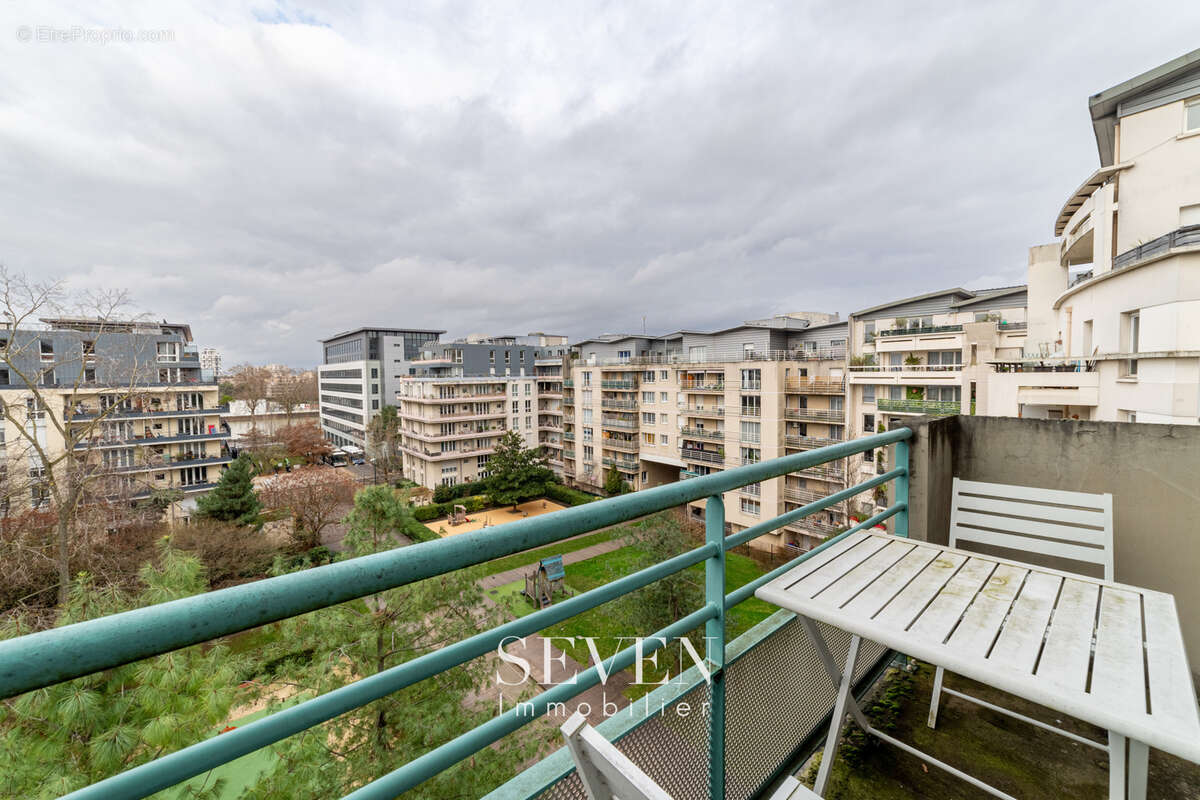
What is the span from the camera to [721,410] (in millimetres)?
24750

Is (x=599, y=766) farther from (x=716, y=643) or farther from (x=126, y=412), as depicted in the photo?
(x=126, y=412)

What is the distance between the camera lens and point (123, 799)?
1.95 feet

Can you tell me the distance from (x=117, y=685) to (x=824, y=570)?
677 cm

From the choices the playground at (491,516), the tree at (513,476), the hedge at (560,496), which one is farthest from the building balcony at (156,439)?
the hedge at (560,496)

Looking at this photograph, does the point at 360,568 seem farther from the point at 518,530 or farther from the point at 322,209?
the point at 322,209

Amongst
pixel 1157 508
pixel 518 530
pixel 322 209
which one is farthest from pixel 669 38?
pixel 322 209

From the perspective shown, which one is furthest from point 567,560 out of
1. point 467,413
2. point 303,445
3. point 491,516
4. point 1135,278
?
point 303,445

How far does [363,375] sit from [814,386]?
44410 millimetres

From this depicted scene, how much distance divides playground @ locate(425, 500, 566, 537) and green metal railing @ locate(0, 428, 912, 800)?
22.6m

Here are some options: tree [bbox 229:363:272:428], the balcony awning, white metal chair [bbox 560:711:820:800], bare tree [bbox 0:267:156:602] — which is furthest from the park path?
tree [bbox 229:363:272:428]

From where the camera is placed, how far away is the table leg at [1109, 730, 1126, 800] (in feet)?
4.27

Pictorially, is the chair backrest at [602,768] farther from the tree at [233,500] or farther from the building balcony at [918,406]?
the tree at [233,500]

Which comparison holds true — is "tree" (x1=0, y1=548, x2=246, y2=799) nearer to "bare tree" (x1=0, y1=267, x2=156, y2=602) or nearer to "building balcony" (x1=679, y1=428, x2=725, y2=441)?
"bare tree" (x1=0, y1=267, x2=156, y2=602)

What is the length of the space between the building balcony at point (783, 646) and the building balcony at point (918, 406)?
Result: 1577 cm
